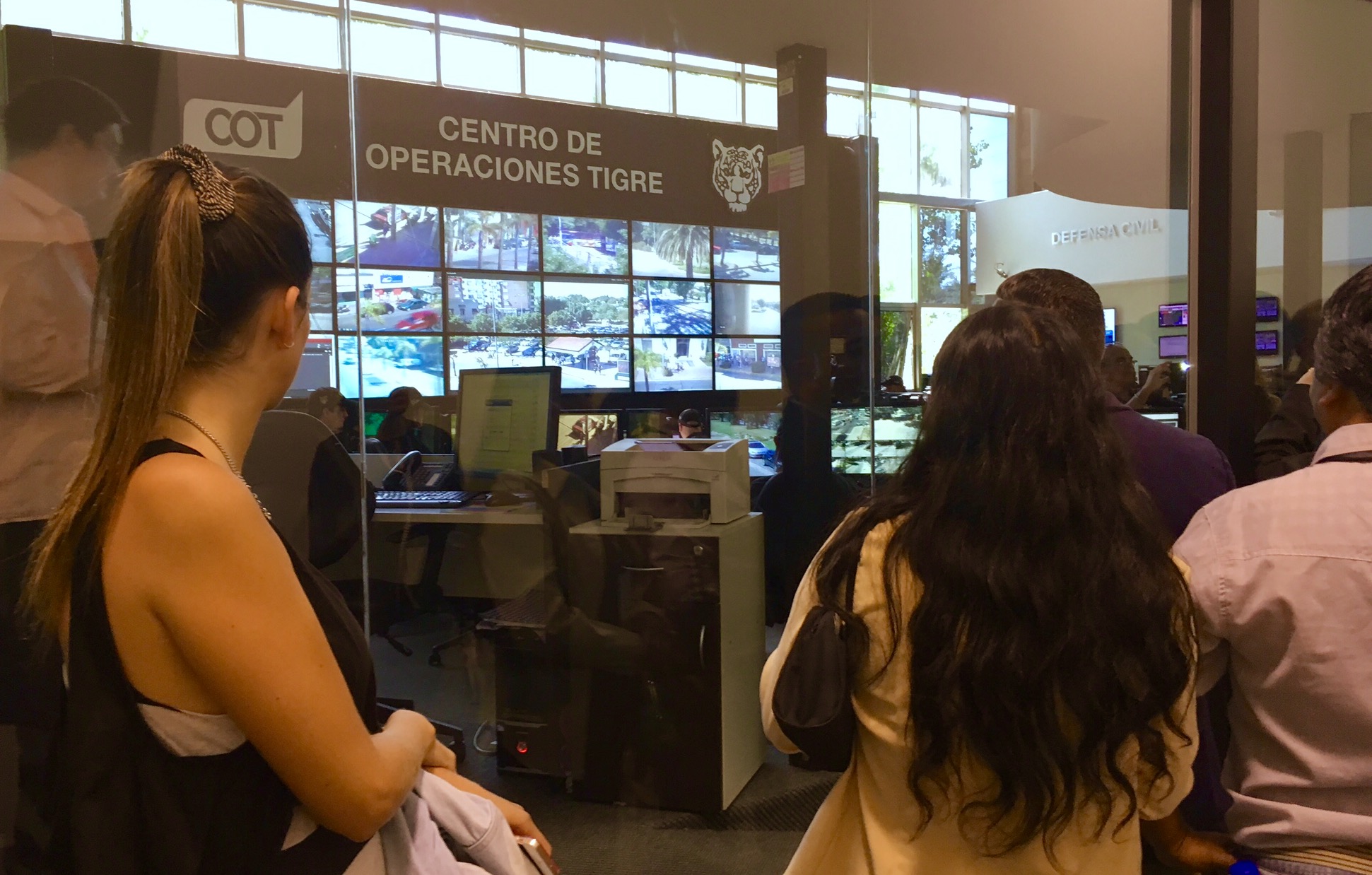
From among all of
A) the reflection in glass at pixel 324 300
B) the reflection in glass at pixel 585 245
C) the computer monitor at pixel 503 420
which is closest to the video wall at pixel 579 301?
the reflection in glass at pixel 585 245

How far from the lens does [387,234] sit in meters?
3.45

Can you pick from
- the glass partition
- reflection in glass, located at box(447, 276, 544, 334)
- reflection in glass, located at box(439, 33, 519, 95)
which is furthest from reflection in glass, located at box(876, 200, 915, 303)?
reflection in glass, located at box(439, 33, 519, 95)

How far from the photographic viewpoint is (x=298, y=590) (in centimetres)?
83

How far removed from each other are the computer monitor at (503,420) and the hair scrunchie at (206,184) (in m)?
2.42

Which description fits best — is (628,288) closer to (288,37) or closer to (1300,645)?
(288,37)

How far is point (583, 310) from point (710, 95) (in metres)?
1.07

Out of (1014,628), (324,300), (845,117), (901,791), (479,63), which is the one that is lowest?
(901,791)

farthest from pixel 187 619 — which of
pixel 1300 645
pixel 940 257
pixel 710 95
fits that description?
pixel 710 95

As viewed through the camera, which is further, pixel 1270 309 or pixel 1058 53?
pixel 1058 53

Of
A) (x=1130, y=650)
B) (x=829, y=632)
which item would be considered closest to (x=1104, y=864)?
(x=1130, y=650)

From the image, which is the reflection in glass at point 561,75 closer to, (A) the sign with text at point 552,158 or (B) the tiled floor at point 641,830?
(A) the sign with text at point 552,158

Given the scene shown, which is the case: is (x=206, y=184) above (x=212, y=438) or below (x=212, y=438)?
above

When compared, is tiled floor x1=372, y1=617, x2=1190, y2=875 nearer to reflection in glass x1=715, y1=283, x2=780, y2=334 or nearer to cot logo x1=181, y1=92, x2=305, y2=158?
reflection in glass x1=715, y1=283, x2=780, y2=334

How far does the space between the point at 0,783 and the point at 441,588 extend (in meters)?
1.76
